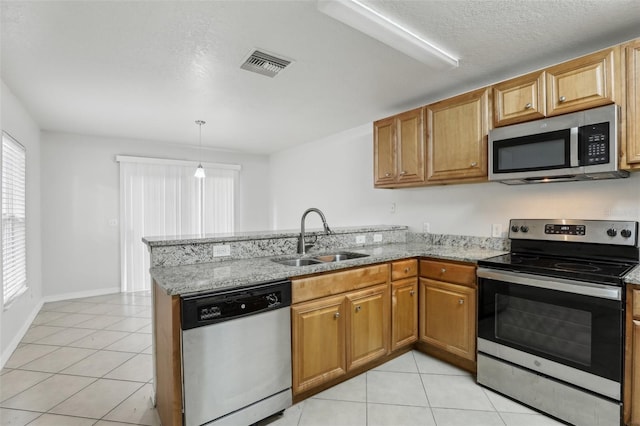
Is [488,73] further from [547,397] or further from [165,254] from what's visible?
[165,254]

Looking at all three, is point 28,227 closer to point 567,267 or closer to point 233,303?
point 233,303

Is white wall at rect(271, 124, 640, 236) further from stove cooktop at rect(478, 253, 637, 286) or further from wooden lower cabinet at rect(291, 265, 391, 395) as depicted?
wooden lower cabinet at rect(291, 265, 391, 395)

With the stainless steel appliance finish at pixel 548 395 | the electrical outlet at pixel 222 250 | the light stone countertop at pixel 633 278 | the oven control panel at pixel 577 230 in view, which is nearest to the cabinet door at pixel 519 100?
the oven control panel at pixel 577 230

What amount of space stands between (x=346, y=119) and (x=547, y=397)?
328cm

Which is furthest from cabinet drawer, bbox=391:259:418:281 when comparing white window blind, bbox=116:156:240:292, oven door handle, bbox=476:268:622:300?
white window blind, bbox=116:156:240:292

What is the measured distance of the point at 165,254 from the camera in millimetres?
2018

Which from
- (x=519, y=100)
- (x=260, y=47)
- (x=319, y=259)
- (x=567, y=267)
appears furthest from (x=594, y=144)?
(x=260, y=47)

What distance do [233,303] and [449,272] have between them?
167 cm

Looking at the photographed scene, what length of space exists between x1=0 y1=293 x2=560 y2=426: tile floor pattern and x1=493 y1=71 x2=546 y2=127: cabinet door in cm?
196

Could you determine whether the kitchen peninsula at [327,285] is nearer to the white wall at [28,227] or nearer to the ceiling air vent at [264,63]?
the ceiling air vent at [264,63]

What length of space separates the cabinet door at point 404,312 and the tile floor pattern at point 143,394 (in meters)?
0.19

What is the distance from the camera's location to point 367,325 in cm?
233

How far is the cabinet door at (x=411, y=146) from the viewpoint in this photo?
297 cm

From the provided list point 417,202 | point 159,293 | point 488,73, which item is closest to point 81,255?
point 159,293
